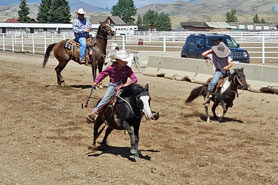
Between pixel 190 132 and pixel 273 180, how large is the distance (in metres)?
3.33

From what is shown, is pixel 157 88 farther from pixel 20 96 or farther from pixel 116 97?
pixel 116 97

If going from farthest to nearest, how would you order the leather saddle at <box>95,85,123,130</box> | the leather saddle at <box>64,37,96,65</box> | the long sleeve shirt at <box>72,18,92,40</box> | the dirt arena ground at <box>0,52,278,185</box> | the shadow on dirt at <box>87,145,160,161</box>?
the leather saddle at <box>64,37,96,65</box>
the long sleeve shirt at <box>72,18,92,40</box>
the shadow on dirt at <box>87,145,160,161</box>
the leather saddle at <box>95,85,123,130</box>
the dirt arena ground at <box>0,52,278,185</box>

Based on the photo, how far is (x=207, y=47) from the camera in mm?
22094

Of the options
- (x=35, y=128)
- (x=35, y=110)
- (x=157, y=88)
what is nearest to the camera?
(x=35, y=128)

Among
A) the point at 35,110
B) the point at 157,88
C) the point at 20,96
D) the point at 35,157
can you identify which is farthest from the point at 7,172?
the point at 157,88

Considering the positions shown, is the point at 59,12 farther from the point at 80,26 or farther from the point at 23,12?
the point at 80,26

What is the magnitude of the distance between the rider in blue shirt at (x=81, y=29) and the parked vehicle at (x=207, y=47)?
660cm

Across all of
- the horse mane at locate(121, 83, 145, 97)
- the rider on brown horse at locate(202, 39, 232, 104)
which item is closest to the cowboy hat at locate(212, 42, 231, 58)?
the rider on brown horse at locate(202, 39, 232, 104)

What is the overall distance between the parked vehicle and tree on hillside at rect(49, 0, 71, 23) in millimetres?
121794

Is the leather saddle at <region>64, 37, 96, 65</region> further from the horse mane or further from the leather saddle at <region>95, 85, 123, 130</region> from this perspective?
the horse mane

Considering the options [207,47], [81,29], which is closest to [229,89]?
[81,29]

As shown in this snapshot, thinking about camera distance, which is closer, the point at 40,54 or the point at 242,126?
the point at 242,126

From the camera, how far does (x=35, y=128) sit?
10344 millimetres

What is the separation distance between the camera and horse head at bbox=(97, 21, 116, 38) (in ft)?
51.0
